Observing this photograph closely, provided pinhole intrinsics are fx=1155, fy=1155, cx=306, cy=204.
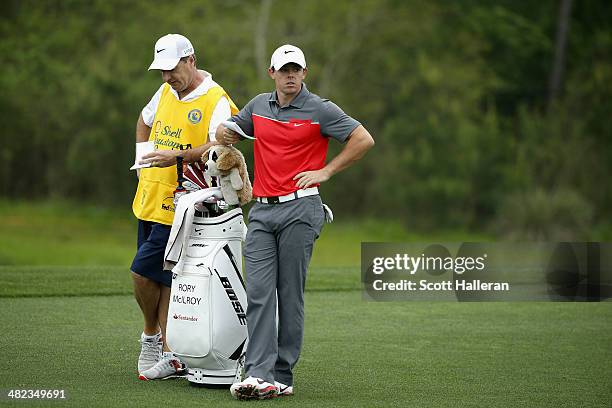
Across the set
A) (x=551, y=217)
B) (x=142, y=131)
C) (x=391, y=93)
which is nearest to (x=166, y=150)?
(x=142, y=131)

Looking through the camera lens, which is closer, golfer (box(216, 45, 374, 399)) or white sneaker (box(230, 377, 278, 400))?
white sneaker (box(230, 377, 278, 400))

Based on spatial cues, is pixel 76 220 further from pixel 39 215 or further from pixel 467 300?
pixel 467 300

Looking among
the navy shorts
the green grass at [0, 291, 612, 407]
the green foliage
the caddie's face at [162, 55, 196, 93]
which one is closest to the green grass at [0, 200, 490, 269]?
the green foliage

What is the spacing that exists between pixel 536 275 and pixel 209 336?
22.2 ft

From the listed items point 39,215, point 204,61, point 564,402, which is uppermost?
point 204,61

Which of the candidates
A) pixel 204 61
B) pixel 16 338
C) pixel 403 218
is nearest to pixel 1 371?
pixel 16 338

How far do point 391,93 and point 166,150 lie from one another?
84.2 ft

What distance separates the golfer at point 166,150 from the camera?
7184 millimetres

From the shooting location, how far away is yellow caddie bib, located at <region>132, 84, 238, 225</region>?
7.29m

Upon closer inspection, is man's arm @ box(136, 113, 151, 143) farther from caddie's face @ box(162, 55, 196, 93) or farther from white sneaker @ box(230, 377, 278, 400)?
white sneaker @ box(230, 377, 278, 400)

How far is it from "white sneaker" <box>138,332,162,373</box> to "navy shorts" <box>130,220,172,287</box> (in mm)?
386

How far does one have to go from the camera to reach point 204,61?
30.4 metres

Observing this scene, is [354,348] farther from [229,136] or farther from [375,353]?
[229,136]

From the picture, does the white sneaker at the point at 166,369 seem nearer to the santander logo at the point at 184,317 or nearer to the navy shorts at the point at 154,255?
the santander logo at the point at 184,317
